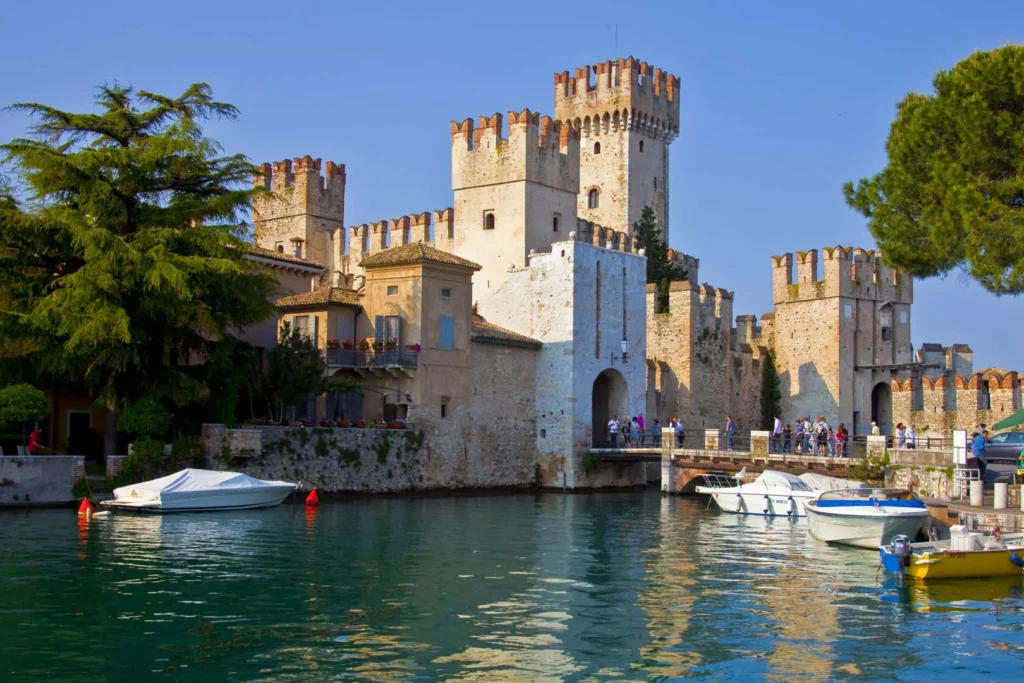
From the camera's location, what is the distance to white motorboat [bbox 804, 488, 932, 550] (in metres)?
20.9

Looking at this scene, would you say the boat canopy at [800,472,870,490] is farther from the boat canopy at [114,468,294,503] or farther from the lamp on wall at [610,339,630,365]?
the boat canopy at [114,468,294,503]

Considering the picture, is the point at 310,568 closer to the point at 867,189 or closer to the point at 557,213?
the point at 867,189

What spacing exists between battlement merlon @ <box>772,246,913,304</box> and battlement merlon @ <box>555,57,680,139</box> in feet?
42.3

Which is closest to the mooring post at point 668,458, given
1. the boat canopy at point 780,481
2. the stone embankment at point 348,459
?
the stone embankment at point 348,459

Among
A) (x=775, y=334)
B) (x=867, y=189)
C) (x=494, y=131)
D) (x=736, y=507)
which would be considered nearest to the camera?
(x=867, y=189)

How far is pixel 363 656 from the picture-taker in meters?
12.1

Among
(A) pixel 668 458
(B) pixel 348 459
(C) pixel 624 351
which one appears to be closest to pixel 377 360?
(B) pixel 348 459

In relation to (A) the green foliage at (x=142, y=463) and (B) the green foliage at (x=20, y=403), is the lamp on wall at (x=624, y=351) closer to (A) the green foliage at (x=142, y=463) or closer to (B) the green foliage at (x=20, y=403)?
(A) the green foliage at (x=142, y=463)

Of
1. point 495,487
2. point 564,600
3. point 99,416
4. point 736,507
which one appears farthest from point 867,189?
point 99,416

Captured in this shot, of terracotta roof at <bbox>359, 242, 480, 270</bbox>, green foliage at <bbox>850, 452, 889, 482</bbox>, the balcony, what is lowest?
green foliage at <bbox>850, 452, 889, 482</bbox>

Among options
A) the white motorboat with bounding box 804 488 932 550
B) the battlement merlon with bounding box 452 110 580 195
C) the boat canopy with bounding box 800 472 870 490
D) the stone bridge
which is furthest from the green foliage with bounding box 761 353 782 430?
the white motorboat with bounding box 804 488 932 550

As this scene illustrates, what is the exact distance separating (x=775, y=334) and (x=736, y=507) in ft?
56.1

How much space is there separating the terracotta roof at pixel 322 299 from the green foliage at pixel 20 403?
9803 mm

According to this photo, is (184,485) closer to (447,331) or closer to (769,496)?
(447,331)
